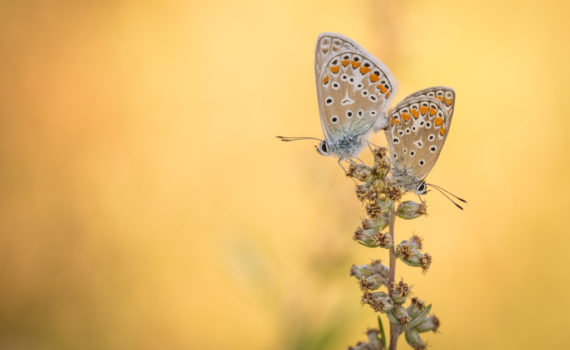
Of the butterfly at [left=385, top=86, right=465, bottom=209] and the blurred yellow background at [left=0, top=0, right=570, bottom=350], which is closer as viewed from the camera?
the butterfly at [left=385, top=86, right=465, bottom=209]

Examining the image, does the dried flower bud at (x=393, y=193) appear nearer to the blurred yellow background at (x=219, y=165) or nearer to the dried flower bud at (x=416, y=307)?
the dried flower bud at (x=416, y=307)

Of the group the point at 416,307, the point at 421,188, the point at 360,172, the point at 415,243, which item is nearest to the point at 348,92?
the point at 421,188

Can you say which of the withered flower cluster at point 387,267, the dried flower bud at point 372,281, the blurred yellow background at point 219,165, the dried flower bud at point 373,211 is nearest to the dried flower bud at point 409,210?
the withered flower cluster at point 387,267

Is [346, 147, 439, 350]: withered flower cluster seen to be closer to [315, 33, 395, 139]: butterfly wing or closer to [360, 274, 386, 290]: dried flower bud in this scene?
[360, 274, 386, 290]: dried flower bud

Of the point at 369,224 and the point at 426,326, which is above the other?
the point at 369,224

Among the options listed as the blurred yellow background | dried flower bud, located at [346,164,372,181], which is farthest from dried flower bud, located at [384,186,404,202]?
the blurred yellow background

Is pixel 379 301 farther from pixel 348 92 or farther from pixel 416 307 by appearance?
pixel 348 92

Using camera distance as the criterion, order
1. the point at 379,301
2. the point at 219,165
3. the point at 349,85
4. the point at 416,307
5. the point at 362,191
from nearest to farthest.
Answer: the point at 379,301, the point at 416,307, the point at 362,191, the point at 349,85, the point at 219,165
